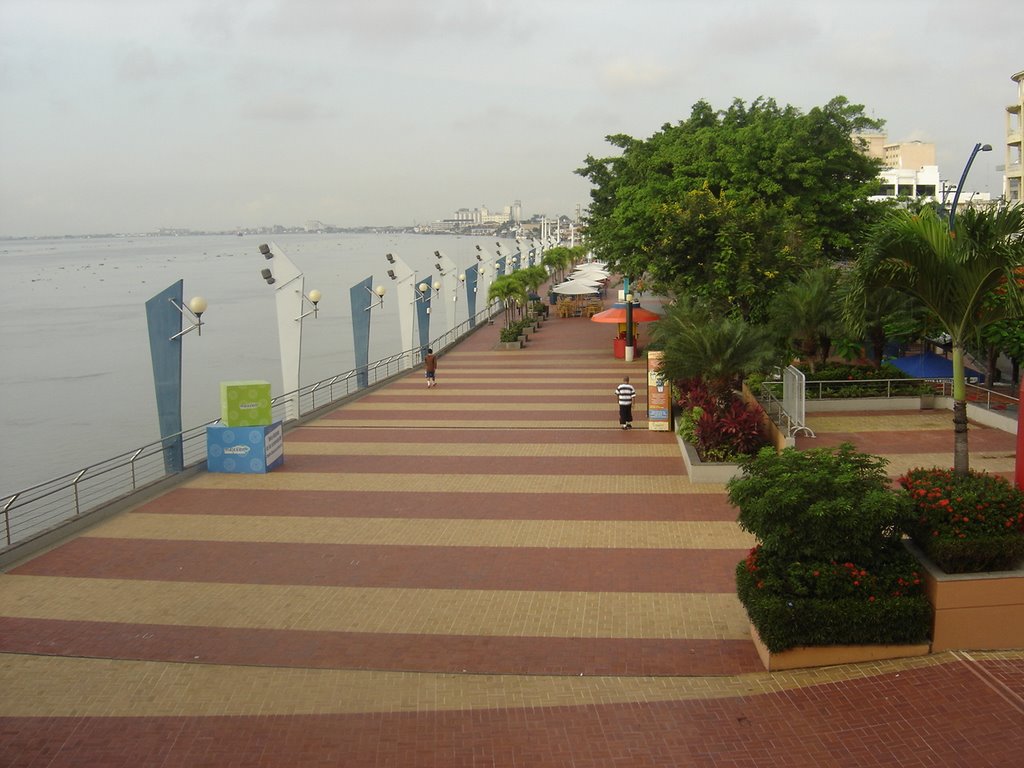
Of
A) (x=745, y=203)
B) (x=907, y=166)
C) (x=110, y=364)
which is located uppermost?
(x=907, y=166)

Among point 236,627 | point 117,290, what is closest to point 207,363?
point 236,627

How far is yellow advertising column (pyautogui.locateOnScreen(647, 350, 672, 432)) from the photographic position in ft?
58.7

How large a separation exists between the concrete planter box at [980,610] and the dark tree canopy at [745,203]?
13.5m

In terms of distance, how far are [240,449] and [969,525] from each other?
1122 cm

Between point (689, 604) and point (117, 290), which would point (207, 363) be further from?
point (117, 290)

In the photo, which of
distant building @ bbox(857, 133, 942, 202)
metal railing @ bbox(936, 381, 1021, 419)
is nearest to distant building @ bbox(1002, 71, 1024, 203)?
distant building @ bbox(857, 133, 942, 202)

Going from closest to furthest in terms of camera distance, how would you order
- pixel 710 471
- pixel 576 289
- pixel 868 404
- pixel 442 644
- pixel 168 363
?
pixel 442 644, pixel 710 471, pixel 168 363, pixel 868 404, pixel 576 289

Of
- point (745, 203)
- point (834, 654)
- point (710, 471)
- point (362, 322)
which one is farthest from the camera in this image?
point (362, 322)

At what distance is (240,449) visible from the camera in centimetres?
1525

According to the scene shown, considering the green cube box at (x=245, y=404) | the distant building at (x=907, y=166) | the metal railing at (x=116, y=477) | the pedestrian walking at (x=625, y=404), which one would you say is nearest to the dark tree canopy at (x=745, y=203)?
the pedestrian walking at (x=625, y=404)

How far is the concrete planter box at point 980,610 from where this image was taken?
24.7 ft

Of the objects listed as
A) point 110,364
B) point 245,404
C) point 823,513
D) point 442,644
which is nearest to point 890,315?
point 245,404

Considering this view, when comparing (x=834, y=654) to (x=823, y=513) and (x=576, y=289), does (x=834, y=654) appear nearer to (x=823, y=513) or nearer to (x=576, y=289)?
(x=823, y=513)

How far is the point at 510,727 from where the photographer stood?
6879 millimetres
